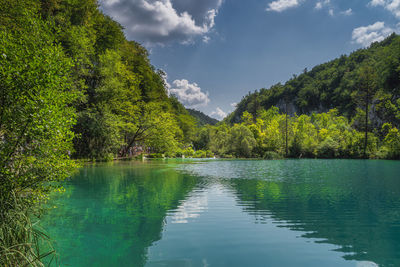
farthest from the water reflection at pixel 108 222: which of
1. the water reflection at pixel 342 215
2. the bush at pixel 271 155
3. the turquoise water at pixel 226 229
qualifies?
the bush at pixel 271 155

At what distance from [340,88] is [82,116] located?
109 m

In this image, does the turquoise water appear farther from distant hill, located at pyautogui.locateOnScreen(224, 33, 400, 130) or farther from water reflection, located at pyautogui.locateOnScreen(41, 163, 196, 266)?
distant hill, located at pyautogui.locateOnScreen(224, 33, 400, 130)

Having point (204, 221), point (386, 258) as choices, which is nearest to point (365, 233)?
point (386, 258)

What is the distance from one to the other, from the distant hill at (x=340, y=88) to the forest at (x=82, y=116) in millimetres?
435

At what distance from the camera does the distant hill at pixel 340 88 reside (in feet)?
142

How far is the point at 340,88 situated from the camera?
99812 millimetres

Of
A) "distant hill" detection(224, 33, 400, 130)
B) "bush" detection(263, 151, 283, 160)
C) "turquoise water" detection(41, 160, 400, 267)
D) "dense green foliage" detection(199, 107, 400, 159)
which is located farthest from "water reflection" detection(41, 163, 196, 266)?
"distant hill" detection(224, 33, 400, 130)

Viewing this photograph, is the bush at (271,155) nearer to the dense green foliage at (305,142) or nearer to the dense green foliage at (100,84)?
the dense green foliage at (305,142)

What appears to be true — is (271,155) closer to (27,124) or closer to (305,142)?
(305,142)

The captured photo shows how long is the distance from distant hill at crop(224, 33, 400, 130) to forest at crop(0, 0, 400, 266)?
0.44 meters

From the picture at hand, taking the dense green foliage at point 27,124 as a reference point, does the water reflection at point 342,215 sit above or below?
below

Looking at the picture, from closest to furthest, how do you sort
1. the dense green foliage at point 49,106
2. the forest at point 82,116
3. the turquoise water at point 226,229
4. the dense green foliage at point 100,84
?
the turquoise water at point 226,229 → the dense green foliage at point 49,106 → the forest at point 82,116 → the dense green foliage at point 100,84

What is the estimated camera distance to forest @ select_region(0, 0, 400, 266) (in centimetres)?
407

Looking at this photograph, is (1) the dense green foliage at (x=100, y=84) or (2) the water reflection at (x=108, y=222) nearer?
(2) the water reflection at (x=108, y=222)
